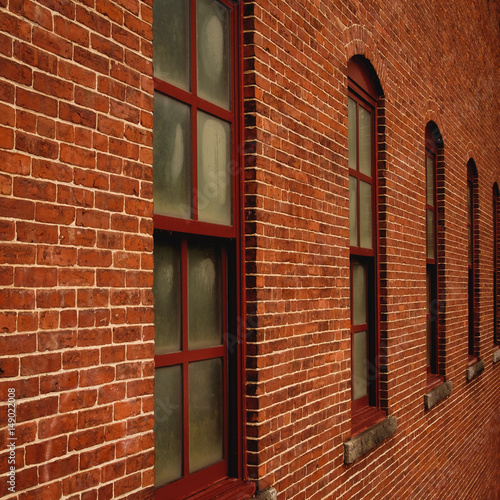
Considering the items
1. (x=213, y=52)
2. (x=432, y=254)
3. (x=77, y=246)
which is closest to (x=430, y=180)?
(x=432, y=254)

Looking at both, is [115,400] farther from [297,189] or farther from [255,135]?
[297,189]

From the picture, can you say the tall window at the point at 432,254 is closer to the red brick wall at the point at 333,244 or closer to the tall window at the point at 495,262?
the red brick wall at the point at 333,244

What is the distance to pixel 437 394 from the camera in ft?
25.2

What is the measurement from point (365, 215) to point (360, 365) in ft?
4.45

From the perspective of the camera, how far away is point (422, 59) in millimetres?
7430

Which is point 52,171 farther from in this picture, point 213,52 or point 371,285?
point 371,285

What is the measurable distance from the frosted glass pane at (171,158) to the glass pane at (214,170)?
125 millimetres

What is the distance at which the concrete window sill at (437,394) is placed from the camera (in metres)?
7.34

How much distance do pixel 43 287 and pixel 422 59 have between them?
6.12 meters

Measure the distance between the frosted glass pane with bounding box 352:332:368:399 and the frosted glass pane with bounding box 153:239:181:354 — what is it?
9.00 ft

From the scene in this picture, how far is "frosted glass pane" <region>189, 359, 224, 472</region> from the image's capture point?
3578 mm

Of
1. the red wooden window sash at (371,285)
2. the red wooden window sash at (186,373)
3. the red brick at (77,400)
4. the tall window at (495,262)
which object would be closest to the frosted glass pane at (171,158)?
the red wooden window sash at (186,373)

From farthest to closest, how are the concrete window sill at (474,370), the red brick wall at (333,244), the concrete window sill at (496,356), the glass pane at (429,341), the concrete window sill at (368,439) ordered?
the concrete window sill at (496,356) < the concrete window sill at (474,370) < the glass pane at (429,341) < the concrete window sill at (368,439) < the red brick wall at (333,244)

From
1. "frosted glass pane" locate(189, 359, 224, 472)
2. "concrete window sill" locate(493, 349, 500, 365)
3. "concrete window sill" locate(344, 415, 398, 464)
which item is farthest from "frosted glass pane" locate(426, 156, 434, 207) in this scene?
"frosted glass pane" locate(189, 359, 224, 472)
